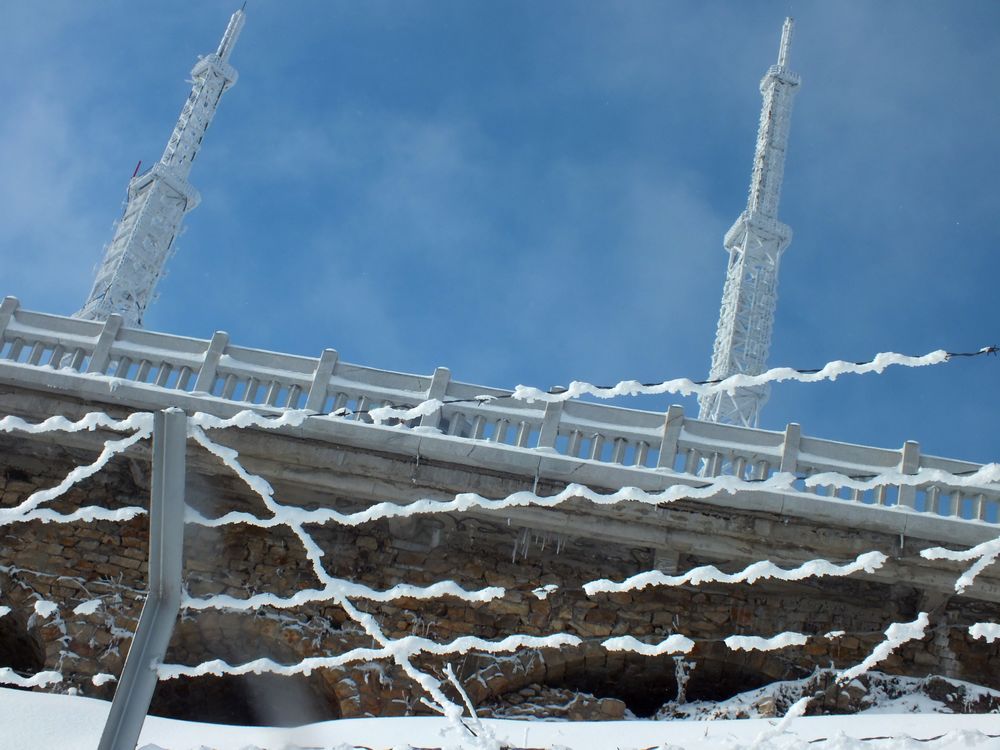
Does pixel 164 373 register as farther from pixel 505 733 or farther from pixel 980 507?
pixel 980 507

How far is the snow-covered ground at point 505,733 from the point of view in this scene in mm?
4301

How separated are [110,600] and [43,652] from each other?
0.64m

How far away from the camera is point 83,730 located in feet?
14.7

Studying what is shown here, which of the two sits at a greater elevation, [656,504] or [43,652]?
[656,504]

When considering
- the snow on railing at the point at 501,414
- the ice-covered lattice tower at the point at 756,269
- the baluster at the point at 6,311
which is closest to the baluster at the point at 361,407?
the snow on railing at the point at 501,414

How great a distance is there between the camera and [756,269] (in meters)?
22.7

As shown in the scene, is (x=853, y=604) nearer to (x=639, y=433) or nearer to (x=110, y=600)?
(x=639, y=433)

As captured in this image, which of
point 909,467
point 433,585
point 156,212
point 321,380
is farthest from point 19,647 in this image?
point 156,212

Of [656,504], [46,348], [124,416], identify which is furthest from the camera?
[46,348]

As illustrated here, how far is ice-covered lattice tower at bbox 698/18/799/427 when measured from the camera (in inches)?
804

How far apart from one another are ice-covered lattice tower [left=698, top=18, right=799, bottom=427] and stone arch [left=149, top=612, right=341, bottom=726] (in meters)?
12.3

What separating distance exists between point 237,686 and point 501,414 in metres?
3.42

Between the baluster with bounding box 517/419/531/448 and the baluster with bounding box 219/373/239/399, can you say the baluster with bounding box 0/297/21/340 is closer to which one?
the baluster with bounding box 219/373/239/399

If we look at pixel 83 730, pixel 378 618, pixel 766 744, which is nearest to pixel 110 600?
pixel 378 618
